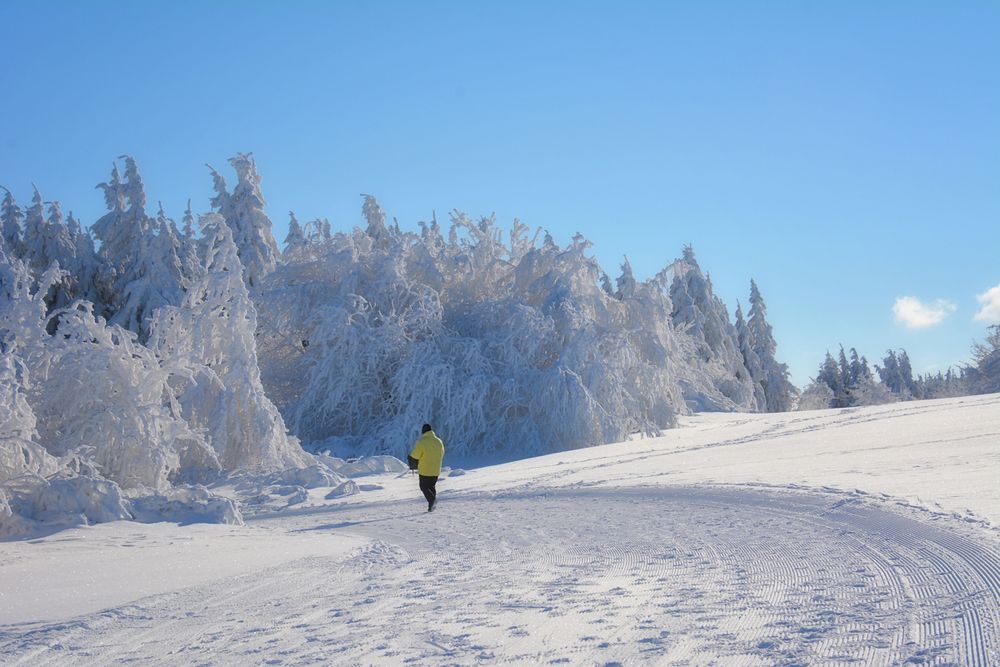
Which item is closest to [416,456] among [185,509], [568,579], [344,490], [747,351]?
[344,490]

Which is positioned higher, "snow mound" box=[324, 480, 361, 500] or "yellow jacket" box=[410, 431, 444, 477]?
"yellow jacket" box=[410, 431, 444, 477]

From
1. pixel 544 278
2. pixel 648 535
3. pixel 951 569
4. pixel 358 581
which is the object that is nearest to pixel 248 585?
pixel 358 581

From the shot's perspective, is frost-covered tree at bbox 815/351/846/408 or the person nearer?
the person

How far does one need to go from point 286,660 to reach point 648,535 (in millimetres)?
4822

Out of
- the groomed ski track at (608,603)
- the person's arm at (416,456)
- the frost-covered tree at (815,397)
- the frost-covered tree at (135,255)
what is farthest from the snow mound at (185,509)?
the frost-covered tree at (815,397)

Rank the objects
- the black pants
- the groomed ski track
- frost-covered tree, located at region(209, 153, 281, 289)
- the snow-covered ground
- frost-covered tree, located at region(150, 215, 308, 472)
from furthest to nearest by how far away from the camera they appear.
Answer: frost-covered tree, located at region(209, 153, 281, 289) → frost-covered tree, located at region(150, 215, 308, 472) → the black pants → the snow-covered ground → the groomed ski track

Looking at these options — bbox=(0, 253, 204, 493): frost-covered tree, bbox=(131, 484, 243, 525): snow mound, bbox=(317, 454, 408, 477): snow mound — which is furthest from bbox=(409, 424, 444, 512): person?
bbox=(317, 454, 408, 477): snow mound

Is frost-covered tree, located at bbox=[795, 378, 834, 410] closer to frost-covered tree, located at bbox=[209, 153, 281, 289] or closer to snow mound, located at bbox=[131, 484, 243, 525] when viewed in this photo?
frost-covered tree, located at bbox=[209, 153, 281, 289]

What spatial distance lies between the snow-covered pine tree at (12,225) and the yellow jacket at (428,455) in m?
32.1

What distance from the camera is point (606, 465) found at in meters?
16.5

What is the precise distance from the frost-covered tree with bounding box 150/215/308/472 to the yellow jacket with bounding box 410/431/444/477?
5647mm

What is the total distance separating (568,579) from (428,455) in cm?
612

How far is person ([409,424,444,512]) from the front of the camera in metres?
12.2

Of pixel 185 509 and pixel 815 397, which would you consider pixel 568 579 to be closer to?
pixel 185 509
